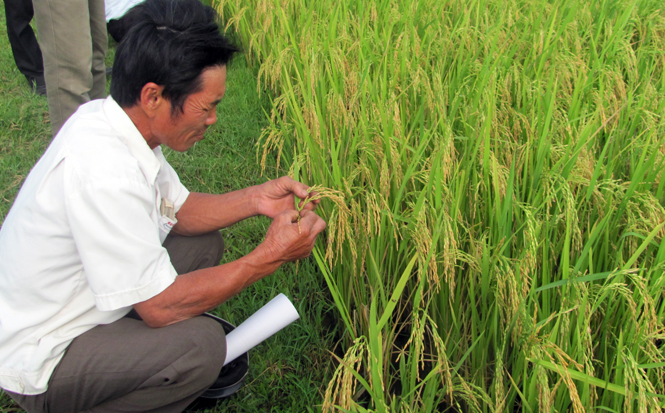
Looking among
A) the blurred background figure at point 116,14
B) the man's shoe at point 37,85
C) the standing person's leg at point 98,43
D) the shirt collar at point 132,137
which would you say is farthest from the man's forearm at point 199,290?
the blurred background figure at point 116,14

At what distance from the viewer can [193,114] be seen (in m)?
1.51

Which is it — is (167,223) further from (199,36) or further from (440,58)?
A: (440,58)

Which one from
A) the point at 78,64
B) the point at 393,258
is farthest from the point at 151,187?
the point at 78,64

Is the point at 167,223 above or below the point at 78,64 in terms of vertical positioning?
below

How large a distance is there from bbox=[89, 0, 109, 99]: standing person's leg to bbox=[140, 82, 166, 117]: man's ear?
7.55ft

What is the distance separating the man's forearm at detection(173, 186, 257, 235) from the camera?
188 centimetres

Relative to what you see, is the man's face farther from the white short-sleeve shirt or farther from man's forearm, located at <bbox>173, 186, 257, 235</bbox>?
man's forearm, located at <bbox>173, 186, 257, 235</bbox>

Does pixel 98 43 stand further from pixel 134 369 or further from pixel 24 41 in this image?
pixel 134 369

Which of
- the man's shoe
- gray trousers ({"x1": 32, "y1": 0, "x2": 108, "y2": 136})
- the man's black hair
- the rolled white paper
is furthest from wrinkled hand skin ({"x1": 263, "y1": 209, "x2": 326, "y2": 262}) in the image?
the man's shoe

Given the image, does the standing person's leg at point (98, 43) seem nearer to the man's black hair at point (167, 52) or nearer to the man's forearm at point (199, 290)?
the man's black hair at point (167, 52)

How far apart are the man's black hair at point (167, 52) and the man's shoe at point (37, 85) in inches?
113

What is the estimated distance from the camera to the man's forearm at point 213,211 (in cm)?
188

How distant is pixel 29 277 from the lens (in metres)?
1.34

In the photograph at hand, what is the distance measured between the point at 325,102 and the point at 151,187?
977mm
